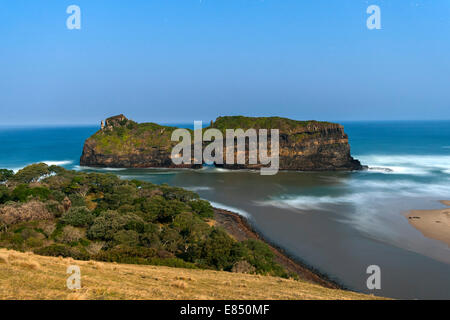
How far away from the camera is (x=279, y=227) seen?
37.4 meters

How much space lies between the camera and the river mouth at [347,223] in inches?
987

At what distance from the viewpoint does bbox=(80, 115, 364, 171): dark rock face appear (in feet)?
286

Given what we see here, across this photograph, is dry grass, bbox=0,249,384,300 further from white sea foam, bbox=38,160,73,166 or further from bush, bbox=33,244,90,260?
white sea foam, bbox=38,160,73,166

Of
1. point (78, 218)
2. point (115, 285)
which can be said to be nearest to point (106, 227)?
point (78, 218)

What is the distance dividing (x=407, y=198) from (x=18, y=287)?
190 feet

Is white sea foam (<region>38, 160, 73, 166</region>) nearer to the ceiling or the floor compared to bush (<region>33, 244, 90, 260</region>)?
nearer to the ceiling

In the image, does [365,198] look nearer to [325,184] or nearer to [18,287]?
[325,184]

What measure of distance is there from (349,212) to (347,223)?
5.69 metres

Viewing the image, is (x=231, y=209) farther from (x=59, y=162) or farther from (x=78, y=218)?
(x=59, y=162)

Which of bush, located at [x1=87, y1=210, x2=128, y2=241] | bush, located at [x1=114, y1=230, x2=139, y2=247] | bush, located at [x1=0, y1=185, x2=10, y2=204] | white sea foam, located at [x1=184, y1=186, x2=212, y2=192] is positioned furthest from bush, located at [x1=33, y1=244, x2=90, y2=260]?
white sea foam, located at [x1=184, y1=186, x2=212, y2=192]

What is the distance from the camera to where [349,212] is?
143 feet

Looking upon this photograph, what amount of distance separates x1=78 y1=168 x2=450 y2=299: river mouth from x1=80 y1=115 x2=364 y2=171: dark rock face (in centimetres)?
1316

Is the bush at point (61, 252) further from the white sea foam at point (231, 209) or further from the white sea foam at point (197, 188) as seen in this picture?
the white sea foam at point (197, 188)

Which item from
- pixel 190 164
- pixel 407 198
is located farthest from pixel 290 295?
pixel 190 164
